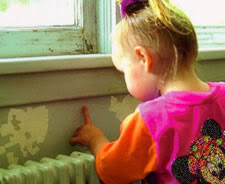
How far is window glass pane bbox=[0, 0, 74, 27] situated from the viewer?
4.12 feet

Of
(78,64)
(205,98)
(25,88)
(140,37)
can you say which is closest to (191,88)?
(205,98)

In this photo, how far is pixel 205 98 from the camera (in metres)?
1.02

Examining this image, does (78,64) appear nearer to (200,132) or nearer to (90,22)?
(90,22)

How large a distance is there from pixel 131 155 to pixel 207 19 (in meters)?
0.91

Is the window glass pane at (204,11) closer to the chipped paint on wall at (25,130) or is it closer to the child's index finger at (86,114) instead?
the child's index finger at (86,114)

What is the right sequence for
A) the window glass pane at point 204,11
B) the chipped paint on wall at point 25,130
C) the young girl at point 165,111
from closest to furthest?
the young girl at point 165,111
the chipped paint on wall at point 25,130
the window glass pane at point 204,11

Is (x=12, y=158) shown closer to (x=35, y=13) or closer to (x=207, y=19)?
(x=35, y=13)

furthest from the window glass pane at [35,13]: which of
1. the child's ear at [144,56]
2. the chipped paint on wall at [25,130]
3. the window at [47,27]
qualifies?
the child's ear at [144,56]

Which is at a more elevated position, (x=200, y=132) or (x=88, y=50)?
(x=88, y=50)

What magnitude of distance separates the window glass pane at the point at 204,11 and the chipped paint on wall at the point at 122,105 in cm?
50

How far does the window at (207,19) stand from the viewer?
165cm

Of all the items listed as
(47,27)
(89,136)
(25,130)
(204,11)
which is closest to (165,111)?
(89,136)

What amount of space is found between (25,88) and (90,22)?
0.39 meters

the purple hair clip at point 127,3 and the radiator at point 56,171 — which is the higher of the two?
the purple hair clip at point 127,3
